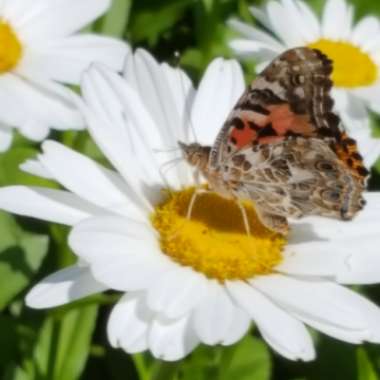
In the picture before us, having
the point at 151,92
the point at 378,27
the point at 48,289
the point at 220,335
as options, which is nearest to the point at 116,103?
the point at 151,92

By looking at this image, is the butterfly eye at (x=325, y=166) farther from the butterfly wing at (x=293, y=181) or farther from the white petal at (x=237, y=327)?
the white petal at (x=237, y=327)

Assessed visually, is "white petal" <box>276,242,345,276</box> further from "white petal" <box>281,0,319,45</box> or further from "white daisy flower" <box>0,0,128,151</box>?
"white petal" <box>281,0,319,45</box>

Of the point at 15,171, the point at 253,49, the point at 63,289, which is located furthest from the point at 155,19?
the point at 63,289

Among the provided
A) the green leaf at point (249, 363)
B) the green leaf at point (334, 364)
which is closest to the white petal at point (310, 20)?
the green leaf at point (334, 364)

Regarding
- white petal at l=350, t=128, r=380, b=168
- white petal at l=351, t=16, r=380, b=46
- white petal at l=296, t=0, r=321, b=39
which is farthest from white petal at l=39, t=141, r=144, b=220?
white petal at l=351, t=16, r=380, b=46

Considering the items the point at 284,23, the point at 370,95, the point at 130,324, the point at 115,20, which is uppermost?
the point at 130,324

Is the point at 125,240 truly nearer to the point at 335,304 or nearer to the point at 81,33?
the point at 335,304

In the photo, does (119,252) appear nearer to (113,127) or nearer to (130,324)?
(130,324)
